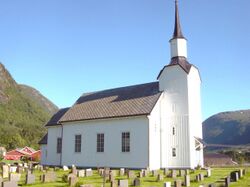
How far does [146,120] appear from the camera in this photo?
96.0 ft

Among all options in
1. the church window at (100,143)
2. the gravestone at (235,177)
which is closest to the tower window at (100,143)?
the church window at (100,143)

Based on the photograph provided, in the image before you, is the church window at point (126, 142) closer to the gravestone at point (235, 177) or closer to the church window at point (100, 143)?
the church window at point (100, 143)

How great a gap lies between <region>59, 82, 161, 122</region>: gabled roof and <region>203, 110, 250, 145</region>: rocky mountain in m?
83.7

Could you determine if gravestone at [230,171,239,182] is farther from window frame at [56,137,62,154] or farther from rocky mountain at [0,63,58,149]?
rocky mountain at [0,63,58,149]

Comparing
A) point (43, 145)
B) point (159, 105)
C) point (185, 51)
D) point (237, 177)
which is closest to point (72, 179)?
point (237, 177)

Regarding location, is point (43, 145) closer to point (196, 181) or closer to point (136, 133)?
point (136, 133)

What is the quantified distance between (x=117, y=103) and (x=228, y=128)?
368ft

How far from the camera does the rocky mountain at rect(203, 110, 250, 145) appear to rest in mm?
117625

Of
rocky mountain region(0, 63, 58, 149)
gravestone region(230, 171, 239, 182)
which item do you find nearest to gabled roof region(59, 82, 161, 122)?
gravestone region(230, 171, 239, 182)

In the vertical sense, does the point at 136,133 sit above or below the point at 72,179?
above

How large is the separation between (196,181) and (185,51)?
16303 millimetres

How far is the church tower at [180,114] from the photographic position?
2919 cm

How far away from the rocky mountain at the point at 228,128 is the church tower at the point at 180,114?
84.5 m

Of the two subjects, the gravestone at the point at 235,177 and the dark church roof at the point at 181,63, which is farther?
the dark church roof at the point at 181,63
